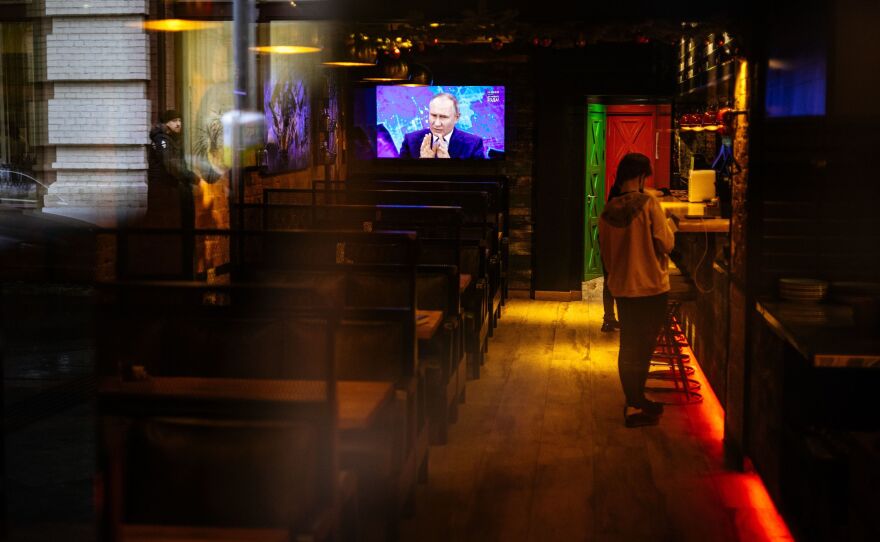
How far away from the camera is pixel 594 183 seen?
13.3 metres

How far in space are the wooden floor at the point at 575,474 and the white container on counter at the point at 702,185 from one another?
148 centimetres

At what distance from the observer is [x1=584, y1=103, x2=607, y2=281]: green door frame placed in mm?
13172

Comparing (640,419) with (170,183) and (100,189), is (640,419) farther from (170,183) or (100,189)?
(100,189)

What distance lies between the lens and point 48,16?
773 centimetres

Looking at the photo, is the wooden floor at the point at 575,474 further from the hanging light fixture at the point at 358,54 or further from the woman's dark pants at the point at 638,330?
the hanging light fixture at the point at 358,54

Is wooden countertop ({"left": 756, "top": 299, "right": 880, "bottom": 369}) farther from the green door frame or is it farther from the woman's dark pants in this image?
the green door frame

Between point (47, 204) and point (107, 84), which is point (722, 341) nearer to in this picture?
point (107, 84)

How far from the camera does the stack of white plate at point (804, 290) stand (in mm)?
4828

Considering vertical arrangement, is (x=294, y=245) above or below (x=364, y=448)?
above

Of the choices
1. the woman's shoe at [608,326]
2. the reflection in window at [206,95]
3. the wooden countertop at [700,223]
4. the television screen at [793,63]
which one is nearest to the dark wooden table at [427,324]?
the television screen at [793,63]

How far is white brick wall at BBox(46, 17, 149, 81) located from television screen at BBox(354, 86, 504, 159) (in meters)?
5.01

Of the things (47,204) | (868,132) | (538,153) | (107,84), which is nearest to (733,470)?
(868,132)

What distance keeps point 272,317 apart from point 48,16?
4.62 metres

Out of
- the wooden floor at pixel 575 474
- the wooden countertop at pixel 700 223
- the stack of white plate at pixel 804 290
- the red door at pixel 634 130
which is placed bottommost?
the wooden floor at pixel 575 474
